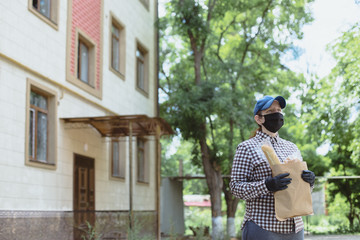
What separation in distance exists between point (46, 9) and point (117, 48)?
17.4 feet

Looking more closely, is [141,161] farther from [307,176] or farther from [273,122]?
[307,176]

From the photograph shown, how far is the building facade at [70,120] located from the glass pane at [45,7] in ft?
0.07

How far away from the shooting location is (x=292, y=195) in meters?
3.26

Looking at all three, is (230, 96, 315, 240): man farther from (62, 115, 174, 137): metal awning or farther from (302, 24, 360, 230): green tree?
(302, 24, 360, 230): green tree

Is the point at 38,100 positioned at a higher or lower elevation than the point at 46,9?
lower

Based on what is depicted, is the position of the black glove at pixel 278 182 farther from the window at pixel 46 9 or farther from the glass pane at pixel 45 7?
the glass pane at pixel 45 7

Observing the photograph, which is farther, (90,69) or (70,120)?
(90,69)

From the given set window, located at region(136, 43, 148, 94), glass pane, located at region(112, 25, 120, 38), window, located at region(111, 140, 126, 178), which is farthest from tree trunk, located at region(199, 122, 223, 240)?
glass pane, located at region(112, 25, 120, 38)

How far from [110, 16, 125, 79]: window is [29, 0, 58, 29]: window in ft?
13.8

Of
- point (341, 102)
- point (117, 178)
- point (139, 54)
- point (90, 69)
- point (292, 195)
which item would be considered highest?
point (139, 54)

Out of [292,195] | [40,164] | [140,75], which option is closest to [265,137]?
[292,195]

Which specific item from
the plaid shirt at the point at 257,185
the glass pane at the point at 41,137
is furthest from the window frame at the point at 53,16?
the plaid shirt at the point at 257,185

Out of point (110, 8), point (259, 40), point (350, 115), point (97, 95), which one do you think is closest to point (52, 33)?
point (97, 95)

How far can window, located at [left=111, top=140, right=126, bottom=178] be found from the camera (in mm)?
17192
